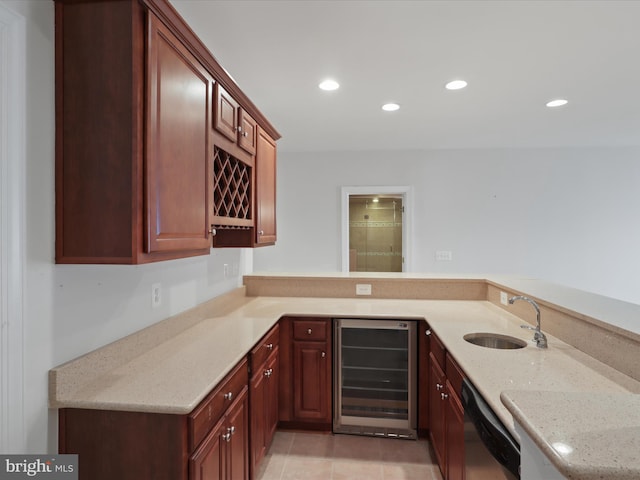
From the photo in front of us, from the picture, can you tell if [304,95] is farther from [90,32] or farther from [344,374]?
[344,374]

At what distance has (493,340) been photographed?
2.03 m

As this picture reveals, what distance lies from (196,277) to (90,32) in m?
1.41

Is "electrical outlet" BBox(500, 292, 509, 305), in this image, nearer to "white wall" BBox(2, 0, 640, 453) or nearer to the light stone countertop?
the light stone countertop

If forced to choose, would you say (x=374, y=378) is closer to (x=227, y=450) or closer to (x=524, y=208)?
(x=227, y=450)

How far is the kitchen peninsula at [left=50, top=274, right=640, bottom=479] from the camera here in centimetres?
120

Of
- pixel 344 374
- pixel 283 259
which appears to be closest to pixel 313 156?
pixel 283 259

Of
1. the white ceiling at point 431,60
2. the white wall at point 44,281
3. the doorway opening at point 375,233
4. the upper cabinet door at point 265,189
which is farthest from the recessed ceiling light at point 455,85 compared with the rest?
the white wall at point 44,281

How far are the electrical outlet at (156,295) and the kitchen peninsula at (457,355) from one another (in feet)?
0.36

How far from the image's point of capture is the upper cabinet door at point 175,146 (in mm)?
1251

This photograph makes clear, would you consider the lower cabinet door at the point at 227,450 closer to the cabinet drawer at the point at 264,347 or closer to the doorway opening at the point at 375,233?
the cabinet drawer at the point at 264,347

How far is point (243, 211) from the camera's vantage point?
7.45 ft

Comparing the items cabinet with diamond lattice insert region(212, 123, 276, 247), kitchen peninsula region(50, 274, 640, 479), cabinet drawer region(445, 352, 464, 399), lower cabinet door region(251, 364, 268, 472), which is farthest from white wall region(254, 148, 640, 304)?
lower cabinet door region(251, 364, 268, 472)

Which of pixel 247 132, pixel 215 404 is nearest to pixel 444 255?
pixel 247 132

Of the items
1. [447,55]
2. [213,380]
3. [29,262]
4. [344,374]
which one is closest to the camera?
[29,262]
